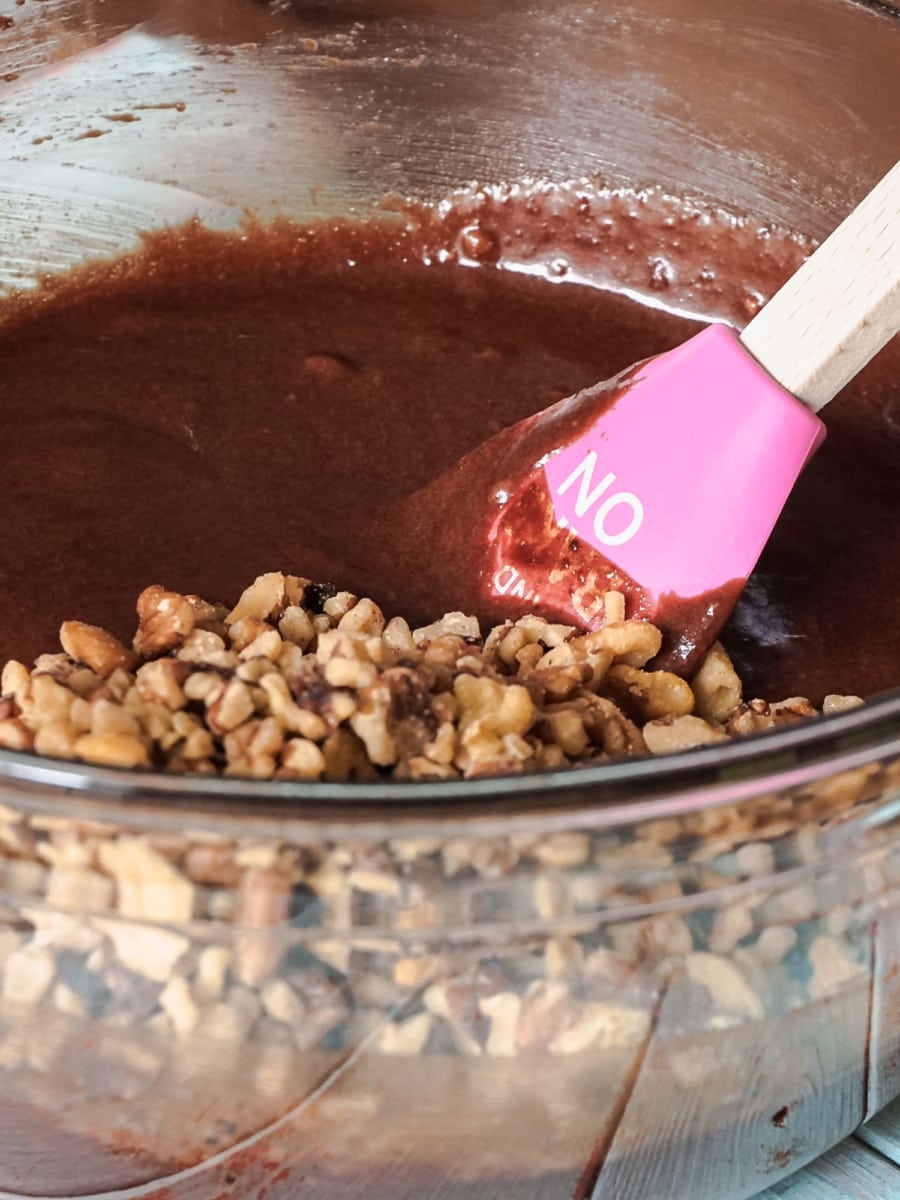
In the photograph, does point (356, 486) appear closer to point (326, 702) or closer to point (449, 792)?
point (326, 702)

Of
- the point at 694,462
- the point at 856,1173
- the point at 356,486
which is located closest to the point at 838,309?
the point at 694,462

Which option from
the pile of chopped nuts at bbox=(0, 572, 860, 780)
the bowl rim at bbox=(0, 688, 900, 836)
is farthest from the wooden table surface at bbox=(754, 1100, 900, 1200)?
the bowl rim at bbox=(0, 688, 900, 836)

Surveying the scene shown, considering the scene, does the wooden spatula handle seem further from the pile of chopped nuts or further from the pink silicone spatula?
the pile of chopped nuts

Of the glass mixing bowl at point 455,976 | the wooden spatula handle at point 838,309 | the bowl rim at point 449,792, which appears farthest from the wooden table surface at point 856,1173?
the wooden spatula handle at point 838,309

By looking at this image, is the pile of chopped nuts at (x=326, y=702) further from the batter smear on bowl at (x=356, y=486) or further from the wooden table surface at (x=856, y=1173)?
the wooden table surface at (x=856, y=1173)

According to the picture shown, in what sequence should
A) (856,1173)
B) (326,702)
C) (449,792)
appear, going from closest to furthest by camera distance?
(449,792), (326,702), (856,1173)

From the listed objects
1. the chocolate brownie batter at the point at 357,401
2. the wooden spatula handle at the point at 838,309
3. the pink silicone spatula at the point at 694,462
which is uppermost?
the wooden spatula handle at the point at 838,309
